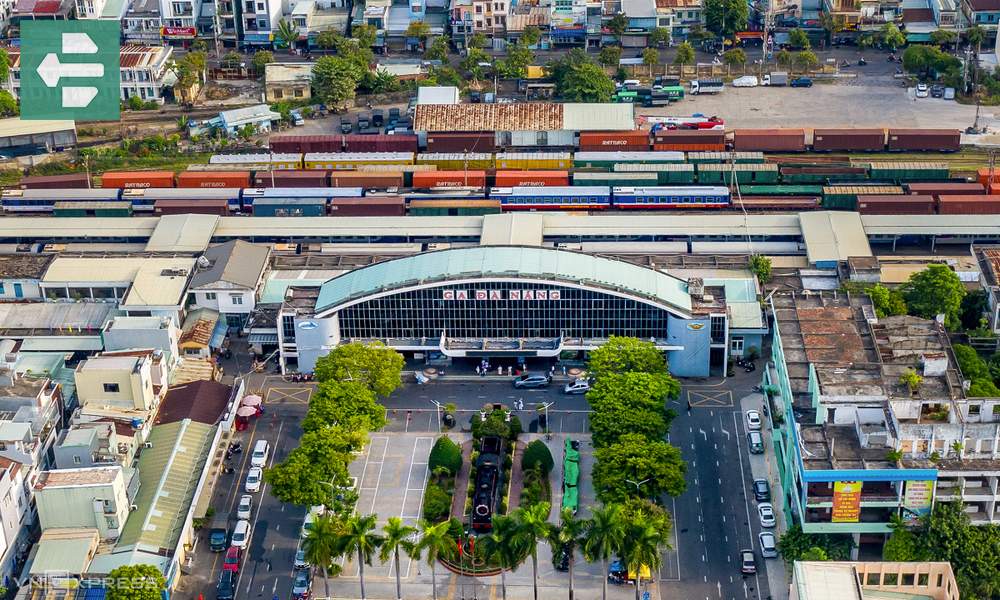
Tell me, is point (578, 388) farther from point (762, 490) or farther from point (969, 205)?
point (969, 205)

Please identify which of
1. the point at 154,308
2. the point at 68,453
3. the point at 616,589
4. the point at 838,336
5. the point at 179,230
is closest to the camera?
the point at 616,589

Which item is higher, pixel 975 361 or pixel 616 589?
pixel 975 361

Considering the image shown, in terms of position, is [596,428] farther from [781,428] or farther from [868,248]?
[868,248]

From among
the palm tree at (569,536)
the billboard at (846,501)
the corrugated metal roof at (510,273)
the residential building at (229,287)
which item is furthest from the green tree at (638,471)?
the residential building at (229,287)

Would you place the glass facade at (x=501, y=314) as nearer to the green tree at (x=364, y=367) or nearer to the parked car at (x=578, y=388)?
the parked car at (x=578, y=388)

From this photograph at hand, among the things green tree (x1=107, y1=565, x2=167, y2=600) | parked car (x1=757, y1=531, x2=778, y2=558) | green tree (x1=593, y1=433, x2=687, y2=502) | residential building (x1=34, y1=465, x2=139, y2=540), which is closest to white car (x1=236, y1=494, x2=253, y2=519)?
residential building (x1=34, y1=465, x2=139, y2=540)

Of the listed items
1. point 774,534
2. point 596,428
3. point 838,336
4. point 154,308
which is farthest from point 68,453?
point 838,336
